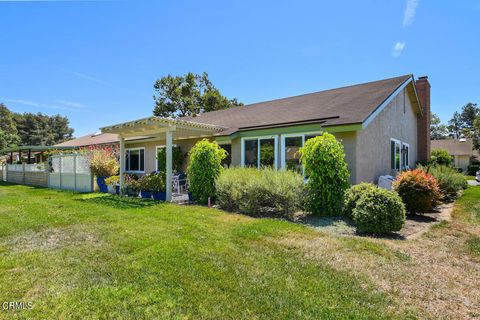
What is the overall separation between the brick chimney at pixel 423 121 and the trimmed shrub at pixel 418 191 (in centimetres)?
1099

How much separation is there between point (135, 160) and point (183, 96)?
22.0m

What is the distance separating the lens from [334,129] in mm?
9539

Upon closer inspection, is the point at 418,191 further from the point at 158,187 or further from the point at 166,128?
the point at 158,187

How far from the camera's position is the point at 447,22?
12.3 metres

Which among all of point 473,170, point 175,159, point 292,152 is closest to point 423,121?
point 292,152

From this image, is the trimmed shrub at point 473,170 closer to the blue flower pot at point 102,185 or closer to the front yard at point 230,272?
the front yard at point 230,272

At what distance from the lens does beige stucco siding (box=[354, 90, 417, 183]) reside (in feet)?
33.1

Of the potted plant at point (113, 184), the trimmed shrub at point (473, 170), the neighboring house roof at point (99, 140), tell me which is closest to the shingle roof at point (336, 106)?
the potted plant at point (113, 184)

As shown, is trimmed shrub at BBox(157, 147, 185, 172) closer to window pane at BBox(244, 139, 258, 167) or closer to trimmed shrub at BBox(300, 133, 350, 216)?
window pane at BBox(244, 139, 258, 167)

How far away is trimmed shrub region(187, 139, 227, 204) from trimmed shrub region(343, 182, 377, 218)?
4.83 metres

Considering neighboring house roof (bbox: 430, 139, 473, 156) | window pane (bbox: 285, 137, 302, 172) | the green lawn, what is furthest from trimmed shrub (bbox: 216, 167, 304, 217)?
neighboring house roof (bbox: 430, 139, 473, 156)

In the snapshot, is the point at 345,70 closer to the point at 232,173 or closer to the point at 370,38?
the point at 370,38

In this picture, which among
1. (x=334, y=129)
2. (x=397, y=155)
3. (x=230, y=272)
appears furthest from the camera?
(x=397, y=155)

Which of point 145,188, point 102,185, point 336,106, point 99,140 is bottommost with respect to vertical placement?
point 102,185
